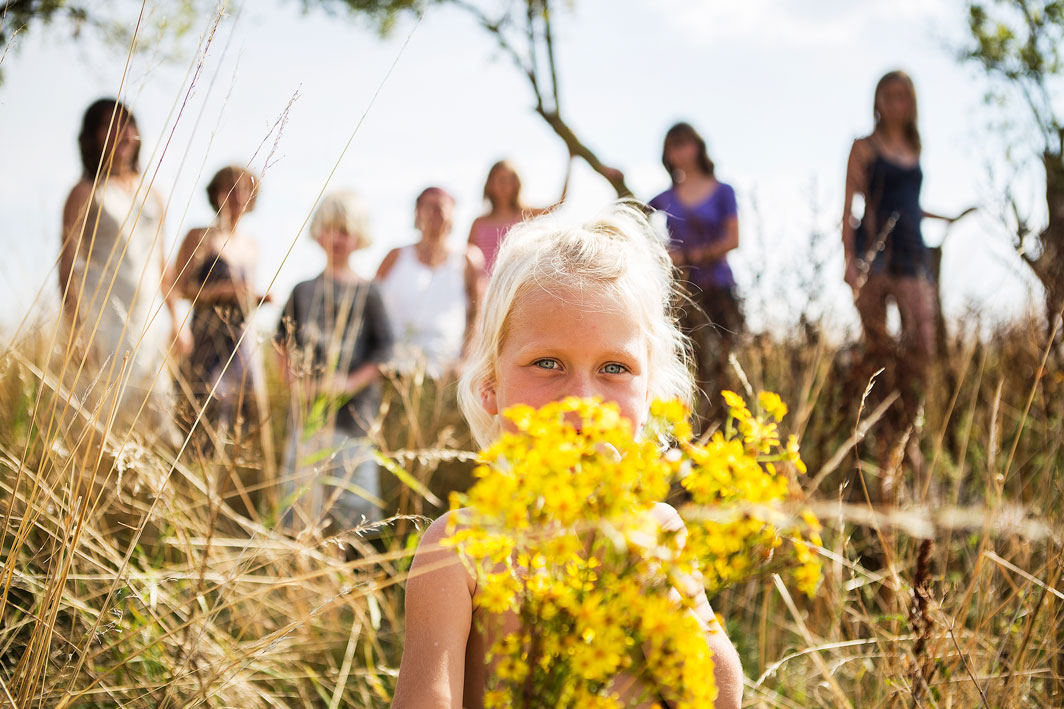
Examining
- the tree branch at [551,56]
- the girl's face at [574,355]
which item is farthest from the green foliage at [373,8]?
the girl's face at [574,355]

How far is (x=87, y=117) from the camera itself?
3.29 metres

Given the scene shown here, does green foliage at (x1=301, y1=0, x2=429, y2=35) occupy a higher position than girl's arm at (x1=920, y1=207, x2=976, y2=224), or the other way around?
green foliage at (x1=301, y1=0, x2=429, y2=35)

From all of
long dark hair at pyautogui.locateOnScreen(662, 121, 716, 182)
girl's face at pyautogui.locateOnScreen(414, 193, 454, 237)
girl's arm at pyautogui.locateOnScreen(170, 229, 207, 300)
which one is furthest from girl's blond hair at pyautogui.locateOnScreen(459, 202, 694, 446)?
girl's face at pyautogui.locateOnScreen(414, 193, 454, 237)

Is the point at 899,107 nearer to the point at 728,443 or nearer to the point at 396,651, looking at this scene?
the point at 396,651

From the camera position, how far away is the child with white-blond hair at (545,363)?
103cm

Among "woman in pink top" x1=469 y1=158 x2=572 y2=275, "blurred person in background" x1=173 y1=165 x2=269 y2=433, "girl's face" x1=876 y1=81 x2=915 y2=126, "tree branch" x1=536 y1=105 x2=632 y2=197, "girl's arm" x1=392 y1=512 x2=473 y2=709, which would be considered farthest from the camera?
"woman in pink top" x1=469 y1=158 x2=572 y2=275

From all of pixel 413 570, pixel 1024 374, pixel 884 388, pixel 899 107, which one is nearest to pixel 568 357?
pixel 413 570

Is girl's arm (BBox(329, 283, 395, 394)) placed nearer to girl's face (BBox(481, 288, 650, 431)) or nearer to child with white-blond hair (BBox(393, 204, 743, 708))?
child with white-blond hair (BBox(393, 204, 743, 708))

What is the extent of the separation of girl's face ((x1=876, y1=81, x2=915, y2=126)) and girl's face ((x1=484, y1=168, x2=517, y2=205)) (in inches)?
79.7

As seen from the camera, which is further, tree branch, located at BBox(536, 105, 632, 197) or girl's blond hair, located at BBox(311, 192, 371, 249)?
girl's blond hair, located at BBox(311, 192, 371, 249)

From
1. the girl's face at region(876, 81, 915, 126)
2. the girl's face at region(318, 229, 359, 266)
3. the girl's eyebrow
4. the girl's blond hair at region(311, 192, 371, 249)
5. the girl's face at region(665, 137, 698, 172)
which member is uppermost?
the girl's face at region(876, 81, 915, 126)

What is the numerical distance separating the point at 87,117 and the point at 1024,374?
4.19 m

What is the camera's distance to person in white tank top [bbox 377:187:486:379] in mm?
4031

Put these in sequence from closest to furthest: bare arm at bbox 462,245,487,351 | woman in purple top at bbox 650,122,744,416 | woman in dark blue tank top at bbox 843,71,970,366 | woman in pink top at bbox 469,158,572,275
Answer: woman in purple top at bbox 650,122,744,416, woman in dark blue tank top at bbox 843,71,970,366, bare arm at bbox 462,245,487,351, woman in pink top at bbox 469,158,572,275
